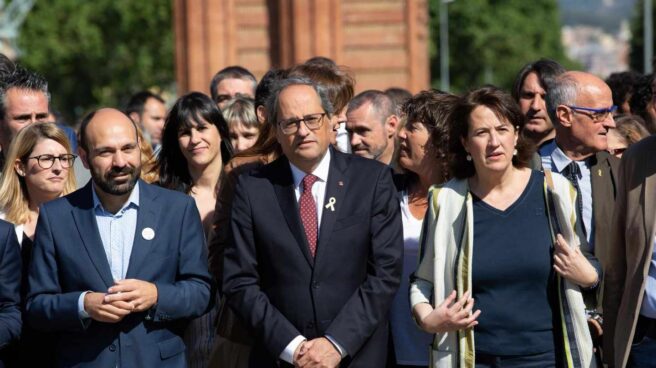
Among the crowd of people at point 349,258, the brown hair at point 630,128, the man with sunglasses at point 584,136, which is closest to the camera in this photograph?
the crowd of people at point 349,258

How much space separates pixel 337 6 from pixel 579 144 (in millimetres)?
10346

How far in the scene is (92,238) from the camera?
5.97m

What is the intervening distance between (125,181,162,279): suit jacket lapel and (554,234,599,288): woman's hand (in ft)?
6.50

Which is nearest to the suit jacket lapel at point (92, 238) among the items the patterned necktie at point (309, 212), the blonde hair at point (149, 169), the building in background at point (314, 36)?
the patterned necktie at point (309, 212)

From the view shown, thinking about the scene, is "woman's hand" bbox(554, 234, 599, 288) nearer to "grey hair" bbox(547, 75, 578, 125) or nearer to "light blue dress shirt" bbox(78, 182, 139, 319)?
"grey hair" bbox(547, 75, 578, 125)

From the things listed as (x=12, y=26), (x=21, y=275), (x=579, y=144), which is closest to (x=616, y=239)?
(x=579, y=144)

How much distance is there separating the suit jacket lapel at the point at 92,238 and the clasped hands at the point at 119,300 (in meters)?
0.13

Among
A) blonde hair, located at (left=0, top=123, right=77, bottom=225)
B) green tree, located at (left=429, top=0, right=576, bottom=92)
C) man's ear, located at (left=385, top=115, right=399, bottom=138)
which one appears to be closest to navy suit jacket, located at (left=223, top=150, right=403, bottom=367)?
blonde hair, located at (left=0, top=123, right=77, bottom=225)

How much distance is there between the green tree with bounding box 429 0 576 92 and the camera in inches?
2377

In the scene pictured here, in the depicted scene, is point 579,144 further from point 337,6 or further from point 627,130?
point 337,6

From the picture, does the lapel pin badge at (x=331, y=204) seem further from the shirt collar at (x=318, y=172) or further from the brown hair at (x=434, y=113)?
the brown hair at (x=434, y=113)

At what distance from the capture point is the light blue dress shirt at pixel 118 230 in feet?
19.7

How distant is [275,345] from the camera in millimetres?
5738

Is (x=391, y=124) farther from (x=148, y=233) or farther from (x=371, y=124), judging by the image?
(x=148, y=233)
